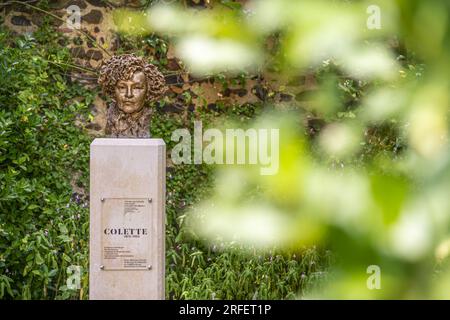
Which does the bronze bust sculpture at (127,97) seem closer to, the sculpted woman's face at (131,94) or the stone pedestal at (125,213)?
the sculpted woman's face at (131,94)

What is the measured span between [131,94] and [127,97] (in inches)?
1.1

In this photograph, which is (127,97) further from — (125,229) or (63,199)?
(63,199)

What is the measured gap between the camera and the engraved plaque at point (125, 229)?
393cm

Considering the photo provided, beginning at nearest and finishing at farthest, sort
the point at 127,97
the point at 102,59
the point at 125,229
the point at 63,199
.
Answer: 1. the point at 125,229
2. the point at 127,97
3. the point at 63,199
4. the point at 102,59

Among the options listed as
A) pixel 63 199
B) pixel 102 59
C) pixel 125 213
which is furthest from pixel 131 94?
pixel 102 59

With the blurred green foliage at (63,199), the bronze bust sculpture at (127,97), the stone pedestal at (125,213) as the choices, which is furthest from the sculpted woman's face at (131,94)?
the blurred green foliage at (63,199)

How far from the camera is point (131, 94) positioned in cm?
409

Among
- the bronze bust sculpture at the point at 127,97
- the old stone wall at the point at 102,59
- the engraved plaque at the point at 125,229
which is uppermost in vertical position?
the old stone wall at the point at 102,59

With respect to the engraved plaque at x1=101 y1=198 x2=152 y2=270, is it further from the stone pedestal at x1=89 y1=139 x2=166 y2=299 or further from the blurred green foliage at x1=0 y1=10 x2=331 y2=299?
the blurred green foliage at x1=0 y1=10 x2=331 y2=299

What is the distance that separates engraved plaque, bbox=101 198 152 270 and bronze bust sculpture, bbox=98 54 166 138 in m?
0.40

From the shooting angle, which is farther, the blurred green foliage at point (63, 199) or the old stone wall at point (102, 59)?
the old stone wall at point (102, 59)
